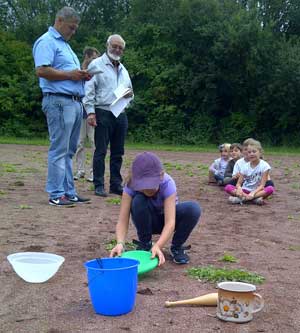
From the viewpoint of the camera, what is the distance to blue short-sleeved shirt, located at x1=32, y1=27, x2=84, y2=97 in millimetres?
6383

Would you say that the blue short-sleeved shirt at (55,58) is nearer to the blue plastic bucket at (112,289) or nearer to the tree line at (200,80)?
the blue plastic bucket at (112,289)

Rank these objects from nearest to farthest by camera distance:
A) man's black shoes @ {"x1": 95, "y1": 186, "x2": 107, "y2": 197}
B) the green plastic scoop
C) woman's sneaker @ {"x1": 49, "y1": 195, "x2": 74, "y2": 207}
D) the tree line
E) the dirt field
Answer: the dirt field < the green plastic scoop < woman's sneaker @ {"x1": 49, "y1": 195, "x2": 74, "y2": 207} < man's black shoes @ {"x1": 95, "y1": 186, "x2": 107, "y2": 197} < the tree line

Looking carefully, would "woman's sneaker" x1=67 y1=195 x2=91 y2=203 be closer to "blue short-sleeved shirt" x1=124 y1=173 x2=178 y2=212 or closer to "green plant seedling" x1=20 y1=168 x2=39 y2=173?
"blue short-sleeved shirt" x1=124 y1=173 x2=178 y2=212

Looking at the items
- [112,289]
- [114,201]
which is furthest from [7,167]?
[112,289]

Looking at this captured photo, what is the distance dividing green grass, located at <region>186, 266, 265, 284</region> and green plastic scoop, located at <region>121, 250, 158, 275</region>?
0.33m

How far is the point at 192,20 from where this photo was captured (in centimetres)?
2762

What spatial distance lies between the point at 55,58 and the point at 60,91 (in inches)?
14.5

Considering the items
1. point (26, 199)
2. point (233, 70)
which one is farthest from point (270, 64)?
point (26, 199)

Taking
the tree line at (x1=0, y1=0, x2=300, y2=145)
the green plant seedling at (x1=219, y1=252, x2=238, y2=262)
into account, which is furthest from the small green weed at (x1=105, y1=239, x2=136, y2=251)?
the tree line at (x1=0, y1=0, x2=300, y2=145)

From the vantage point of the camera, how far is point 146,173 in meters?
3.92

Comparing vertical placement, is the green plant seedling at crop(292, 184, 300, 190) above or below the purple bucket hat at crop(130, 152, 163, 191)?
below

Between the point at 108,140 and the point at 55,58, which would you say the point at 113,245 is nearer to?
the point at 55,58

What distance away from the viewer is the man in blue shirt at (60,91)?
640cm

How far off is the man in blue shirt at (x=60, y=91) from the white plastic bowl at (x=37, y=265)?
2.94 metres
